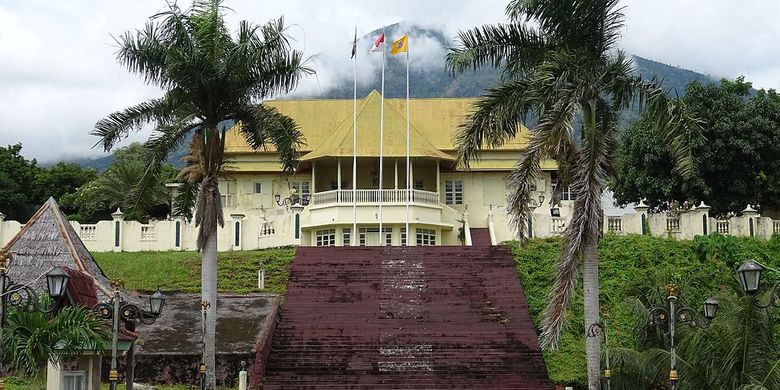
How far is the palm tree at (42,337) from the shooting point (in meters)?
16.2

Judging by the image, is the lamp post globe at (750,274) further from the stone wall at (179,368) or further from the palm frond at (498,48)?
the stone wall at (179,368)

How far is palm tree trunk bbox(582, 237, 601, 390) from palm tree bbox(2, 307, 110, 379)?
9.29 meters

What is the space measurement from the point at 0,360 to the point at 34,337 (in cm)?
105

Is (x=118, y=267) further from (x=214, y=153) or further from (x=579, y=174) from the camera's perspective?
(x=579, y=174)

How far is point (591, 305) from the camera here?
2044cm

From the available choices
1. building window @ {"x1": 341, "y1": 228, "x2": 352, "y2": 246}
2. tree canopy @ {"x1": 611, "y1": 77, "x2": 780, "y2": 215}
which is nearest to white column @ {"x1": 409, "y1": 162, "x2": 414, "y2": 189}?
building window @ {"x1": 341, "y1": 228, "x2": 352, "y2": 246}

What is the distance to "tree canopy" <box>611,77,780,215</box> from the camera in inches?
1687

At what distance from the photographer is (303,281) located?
32688mm

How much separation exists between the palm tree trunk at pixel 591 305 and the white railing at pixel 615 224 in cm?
1720

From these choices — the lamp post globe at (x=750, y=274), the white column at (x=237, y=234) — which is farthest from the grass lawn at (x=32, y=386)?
the white column at (x=237, y=234)

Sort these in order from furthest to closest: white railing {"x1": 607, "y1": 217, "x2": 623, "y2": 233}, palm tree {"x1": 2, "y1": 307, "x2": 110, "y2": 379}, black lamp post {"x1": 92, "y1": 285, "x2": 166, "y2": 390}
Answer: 1. white railing {"x1": 607, "y1": 217, "x2": 623, "y2": 233}
2. black lamp post {"x1": 92, "y1": 285, "x2": 166, "y2": 390}
3. palm tree {"x1": 2, "y1": 307, "x2": 110, "y2": 379}

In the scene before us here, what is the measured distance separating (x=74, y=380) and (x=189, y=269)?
16.7m

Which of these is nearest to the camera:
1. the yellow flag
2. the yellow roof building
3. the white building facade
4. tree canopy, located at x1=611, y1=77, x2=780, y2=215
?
the white building facade

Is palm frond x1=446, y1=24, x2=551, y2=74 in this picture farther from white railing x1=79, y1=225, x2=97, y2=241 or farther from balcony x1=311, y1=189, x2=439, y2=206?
white railing x1=79, y1=225, x2=97, y2=241
